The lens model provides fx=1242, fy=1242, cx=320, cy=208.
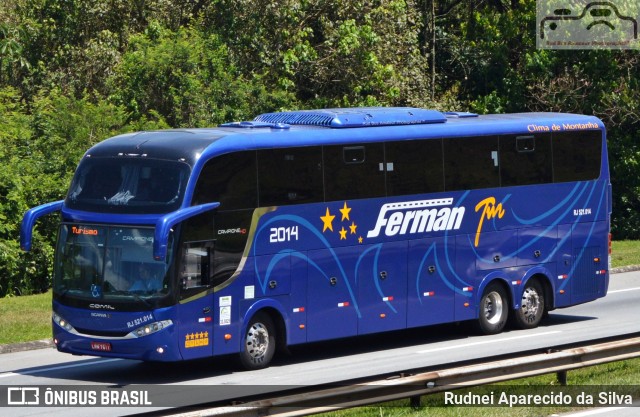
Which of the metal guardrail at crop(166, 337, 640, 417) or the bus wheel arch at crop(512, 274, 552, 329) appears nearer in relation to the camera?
the metal guardrail at crop(166, 337, 640, 417)

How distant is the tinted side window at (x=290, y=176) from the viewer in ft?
58.4

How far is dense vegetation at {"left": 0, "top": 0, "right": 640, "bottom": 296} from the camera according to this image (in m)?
32.1

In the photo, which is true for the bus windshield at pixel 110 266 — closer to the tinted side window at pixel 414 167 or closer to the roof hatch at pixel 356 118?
the roof hatch at pixel 356 118

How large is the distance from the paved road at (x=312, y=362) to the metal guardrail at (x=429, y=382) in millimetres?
650

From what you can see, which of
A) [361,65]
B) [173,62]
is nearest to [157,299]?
[173,62]

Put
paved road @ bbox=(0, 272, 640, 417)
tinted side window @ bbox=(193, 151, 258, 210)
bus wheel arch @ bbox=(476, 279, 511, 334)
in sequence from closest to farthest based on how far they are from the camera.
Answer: paved road @ bbox=(0, 272, 640, 417)
tinted side window @ bbox=(193, 151, 258, 210)
bus wheel arch @ bbox=(476, 279, 511, 334)

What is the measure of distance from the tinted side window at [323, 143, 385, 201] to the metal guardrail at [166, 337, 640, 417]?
5.04m

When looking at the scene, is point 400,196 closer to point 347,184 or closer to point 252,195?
point 347,184

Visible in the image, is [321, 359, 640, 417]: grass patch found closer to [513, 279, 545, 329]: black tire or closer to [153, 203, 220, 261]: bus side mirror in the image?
[153, 203, 220, 261]: bus side mirror

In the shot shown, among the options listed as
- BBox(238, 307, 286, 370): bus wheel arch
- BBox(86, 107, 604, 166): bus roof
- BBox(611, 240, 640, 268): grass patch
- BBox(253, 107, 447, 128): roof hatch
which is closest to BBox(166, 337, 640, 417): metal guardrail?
BBox(238, 307, 286, 370): bus wheel arch

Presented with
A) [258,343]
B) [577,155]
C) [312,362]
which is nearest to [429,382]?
[258,343]

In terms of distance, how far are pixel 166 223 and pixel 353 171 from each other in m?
3.96

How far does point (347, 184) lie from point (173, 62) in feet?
55.7

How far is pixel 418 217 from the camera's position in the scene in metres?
20.0
